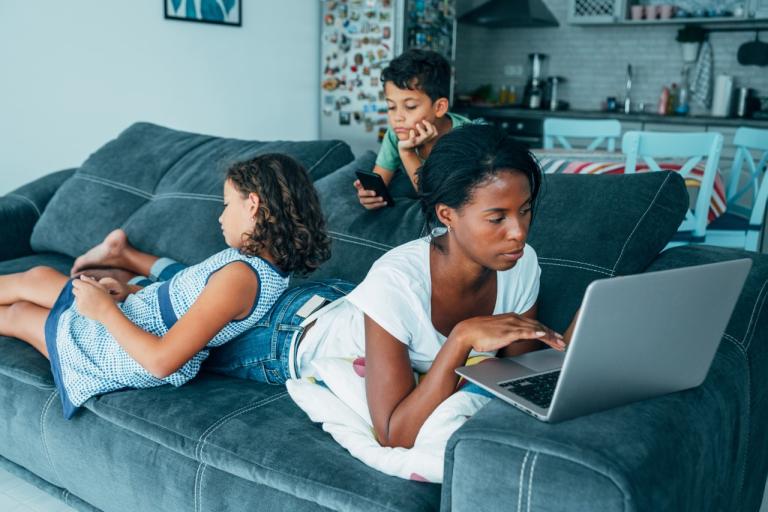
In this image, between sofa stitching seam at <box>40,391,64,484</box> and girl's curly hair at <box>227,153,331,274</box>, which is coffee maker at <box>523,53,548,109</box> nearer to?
girl's curly hair at <box>227,153,331,274</box>

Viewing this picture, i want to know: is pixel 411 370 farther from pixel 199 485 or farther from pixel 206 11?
pixel 206 11

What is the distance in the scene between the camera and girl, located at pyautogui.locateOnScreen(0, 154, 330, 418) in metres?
1.56

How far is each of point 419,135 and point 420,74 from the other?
7.4 inches

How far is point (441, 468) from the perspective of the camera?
Result: 116 centimetres

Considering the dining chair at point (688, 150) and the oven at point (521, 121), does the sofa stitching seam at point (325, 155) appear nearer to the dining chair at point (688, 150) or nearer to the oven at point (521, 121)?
the dining chair at point (688, 150)

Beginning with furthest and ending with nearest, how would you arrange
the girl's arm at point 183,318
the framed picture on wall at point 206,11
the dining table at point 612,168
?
the framed picture on wall at point 206,11, the dining table at point 612,168, the girl's arm at point 183,318

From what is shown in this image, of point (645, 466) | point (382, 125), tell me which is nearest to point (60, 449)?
point (645, 466)

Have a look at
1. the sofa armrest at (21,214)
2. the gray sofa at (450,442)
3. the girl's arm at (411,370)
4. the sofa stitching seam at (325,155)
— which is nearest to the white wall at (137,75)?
the sofa armrest at (21,214)

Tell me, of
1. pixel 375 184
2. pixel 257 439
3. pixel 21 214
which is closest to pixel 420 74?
pixel 375 184

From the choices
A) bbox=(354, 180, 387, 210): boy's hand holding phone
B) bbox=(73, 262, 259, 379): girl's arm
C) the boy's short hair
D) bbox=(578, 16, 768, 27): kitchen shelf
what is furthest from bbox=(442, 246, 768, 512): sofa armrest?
bbox=(578, 16, 768, 27): kitchen shelf

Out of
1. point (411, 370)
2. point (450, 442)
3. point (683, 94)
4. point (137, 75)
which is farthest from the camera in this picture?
point (683, 94)

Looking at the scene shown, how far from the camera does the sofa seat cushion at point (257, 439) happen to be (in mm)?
1191

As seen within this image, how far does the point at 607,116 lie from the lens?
18.0 ft

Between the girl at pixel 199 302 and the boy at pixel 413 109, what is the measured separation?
45 centimetres
